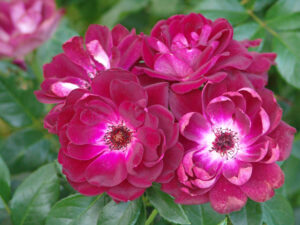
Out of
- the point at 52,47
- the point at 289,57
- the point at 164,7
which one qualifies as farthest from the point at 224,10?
the point at 52,47

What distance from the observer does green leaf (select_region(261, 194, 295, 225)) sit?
2.41 feet

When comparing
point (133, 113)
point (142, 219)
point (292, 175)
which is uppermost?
point (133, 113)

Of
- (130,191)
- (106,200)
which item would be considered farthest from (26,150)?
(130,191)

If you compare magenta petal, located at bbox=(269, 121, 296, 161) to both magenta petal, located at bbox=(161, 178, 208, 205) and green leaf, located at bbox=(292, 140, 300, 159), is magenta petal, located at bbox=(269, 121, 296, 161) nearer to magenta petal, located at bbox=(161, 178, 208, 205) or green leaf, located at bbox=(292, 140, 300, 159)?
magenta petal, located at bbox=(161, 178, 208, 205)

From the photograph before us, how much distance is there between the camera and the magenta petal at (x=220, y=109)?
0.58m

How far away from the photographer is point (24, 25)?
116 cm

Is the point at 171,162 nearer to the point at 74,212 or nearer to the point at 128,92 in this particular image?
the point at 128,92

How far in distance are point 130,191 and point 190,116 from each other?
6.0 inches

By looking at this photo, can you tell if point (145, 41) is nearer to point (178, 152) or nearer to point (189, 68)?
point (189, 68)

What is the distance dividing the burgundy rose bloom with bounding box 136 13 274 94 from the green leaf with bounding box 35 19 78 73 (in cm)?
47

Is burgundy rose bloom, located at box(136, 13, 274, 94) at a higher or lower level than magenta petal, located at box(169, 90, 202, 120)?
higher

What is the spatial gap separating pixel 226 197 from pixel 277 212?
21 cm

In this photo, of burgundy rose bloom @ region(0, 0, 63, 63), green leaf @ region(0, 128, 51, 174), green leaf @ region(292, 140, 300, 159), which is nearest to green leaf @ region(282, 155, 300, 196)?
green leaf @ region(292, 140, 300, 159)

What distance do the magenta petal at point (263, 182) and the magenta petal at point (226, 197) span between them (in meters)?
0.01
